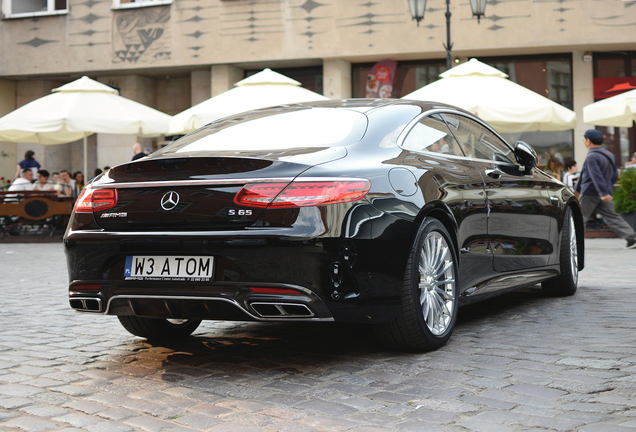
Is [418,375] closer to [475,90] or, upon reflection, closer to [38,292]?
[38,292]

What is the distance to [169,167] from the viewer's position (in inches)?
171

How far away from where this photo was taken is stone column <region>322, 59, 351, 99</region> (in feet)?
78.0

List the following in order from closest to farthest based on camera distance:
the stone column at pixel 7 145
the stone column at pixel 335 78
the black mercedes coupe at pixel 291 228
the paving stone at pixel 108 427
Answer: the paving stone at pixel 108 427, the black mercedes coupe at pixel 291 228, the stone column at pixel 335 78, the stone column at pixel 7 145

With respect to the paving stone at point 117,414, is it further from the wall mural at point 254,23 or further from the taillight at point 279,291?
the wall mural at point 254,23

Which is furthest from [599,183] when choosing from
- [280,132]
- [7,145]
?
[7,145]

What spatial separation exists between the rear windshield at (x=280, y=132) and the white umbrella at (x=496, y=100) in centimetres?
872

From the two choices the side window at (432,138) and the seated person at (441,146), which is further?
the seated person at (441,146)

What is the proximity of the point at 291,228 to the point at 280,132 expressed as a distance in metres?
0.97

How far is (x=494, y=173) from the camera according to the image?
584cm

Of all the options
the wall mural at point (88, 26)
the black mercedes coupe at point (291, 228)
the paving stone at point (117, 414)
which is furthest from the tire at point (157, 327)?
the wall mural at point (88, 26)

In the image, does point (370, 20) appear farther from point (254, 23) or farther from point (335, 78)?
point (254, 23)

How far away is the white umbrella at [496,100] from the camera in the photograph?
13766 millimetres

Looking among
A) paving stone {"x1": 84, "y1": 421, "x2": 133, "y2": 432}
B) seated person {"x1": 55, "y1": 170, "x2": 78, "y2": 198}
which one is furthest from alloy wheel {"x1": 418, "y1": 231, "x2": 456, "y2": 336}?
seated person {"x1": 55, "y1": 170, "x2": 78, "y2": 198}

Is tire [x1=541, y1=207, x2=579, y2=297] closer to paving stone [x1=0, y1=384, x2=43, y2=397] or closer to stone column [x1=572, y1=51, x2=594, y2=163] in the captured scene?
paving stone [x1=0, y1=384, x2=43, y2=397]
